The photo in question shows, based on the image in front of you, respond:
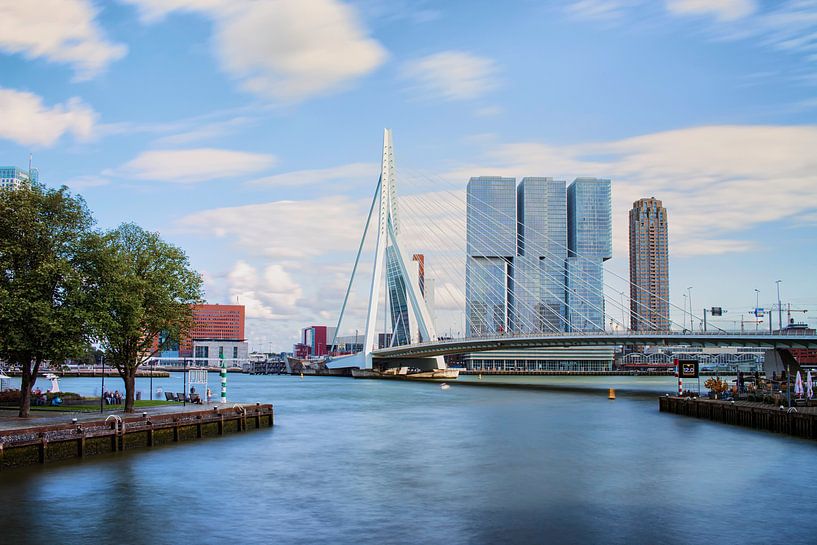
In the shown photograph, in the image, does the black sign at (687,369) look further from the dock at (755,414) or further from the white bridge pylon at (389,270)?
the white bridge pylon at (389,270)

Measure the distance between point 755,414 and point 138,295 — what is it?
3962cm

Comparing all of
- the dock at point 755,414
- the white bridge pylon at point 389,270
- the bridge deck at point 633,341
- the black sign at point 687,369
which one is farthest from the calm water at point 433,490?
the white bridge pylon at point 389,270

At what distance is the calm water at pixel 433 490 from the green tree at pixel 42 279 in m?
7.60

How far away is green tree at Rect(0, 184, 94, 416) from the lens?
38531 mm

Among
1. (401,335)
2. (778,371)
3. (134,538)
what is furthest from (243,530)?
(401,335)

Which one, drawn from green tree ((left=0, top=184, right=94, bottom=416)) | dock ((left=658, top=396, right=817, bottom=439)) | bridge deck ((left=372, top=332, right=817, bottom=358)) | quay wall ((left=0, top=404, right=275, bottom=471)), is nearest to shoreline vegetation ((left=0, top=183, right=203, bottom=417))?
green tree ((left=0, top=184, right=94, bottom=416))

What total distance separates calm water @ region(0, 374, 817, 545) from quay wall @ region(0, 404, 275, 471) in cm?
104

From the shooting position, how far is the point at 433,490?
1205 inches

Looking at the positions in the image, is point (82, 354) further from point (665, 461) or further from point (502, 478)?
point (665, 461)

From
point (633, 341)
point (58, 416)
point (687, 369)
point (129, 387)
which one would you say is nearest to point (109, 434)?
point (58, 416)

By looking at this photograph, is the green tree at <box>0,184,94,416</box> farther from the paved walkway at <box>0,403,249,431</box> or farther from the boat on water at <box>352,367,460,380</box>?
the boat on water at <box>352,367,460,380</box>

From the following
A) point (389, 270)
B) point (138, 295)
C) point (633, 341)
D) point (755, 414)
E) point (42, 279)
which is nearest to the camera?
point (42, 279)

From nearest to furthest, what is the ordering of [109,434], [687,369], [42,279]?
1. [109,434]
2. [42,279]
3. [687,369]

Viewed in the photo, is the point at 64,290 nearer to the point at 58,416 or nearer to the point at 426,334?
the point at 58,416
